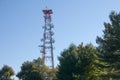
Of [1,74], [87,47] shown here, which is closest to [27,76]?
[1,74]

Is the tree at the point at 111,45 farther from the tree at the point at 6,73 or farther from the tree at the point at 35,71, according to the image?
the tree at the point at 6,73

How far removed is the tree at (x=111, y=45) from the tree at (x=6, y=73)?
146 feet

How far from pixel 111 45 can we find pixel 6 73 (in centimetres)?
4725

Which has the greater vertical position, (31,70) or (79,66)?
(31,70)

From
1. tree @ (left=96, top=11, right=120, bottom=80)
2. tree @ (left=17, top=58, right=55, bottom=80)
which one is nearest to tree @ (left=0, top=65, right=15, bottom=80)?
tree @ (left=17, top=58, right=55, bottom=80)

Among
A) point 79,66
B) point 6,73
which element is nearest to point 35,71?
point 6,73

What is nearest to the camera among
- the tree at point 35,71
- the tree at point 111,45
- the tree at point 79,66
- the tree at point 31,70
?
the tree at point 111,45

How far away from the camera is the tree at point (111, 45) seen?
41.2m

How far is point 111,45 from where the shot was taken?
41.3 metres

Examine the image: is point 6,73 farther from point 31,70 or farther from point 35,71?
point 35,71

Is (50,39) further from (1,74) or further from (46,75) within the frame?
(1,74)

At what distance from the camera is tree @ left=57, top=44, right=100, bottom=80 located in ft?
155

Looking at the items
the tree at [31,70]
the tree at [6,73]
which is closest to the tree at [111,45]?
the tree at [31,70]

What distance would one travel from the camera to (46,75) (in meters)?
76.3
